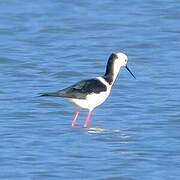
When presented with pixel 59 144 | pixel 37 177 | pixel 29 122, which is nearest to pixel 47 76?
pixel 29 122

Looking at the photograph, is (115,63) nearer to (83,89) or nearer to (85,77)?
(83,89)

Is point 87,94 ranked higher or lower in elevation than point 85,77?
higher

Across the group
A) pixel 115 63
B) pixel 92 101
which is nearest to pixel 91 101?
pixel 92 101

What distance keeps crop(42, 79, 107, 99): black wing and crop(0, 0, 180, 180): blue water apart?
0.39 metres

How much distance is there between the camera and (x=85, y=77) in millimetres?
14898

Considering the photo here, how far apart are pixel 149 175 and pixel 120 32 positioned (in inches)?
286

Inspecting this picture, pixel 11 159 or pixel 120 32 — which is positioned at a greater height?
pixel 11 159

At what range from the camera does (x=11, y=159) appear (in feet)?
35.8

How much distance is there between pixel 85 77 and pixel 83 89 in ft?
8.12

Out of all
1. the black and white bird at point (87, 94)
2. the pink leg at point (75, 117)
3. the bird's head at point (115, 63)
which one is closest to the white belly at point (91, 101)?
the black and white bird at point (87, 94)

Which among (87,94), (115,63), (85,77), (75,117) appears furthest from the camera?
(85,77)

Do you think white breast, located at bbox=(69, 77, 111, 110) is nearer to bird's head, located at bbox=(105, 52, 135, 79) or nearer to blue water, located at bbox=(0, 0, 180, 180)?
blue water, located at bbox=(0, 0, 180, 180)

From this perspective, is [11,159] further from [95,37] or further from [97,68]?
[95,37]

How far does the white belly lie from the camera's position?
1241 centimetres
